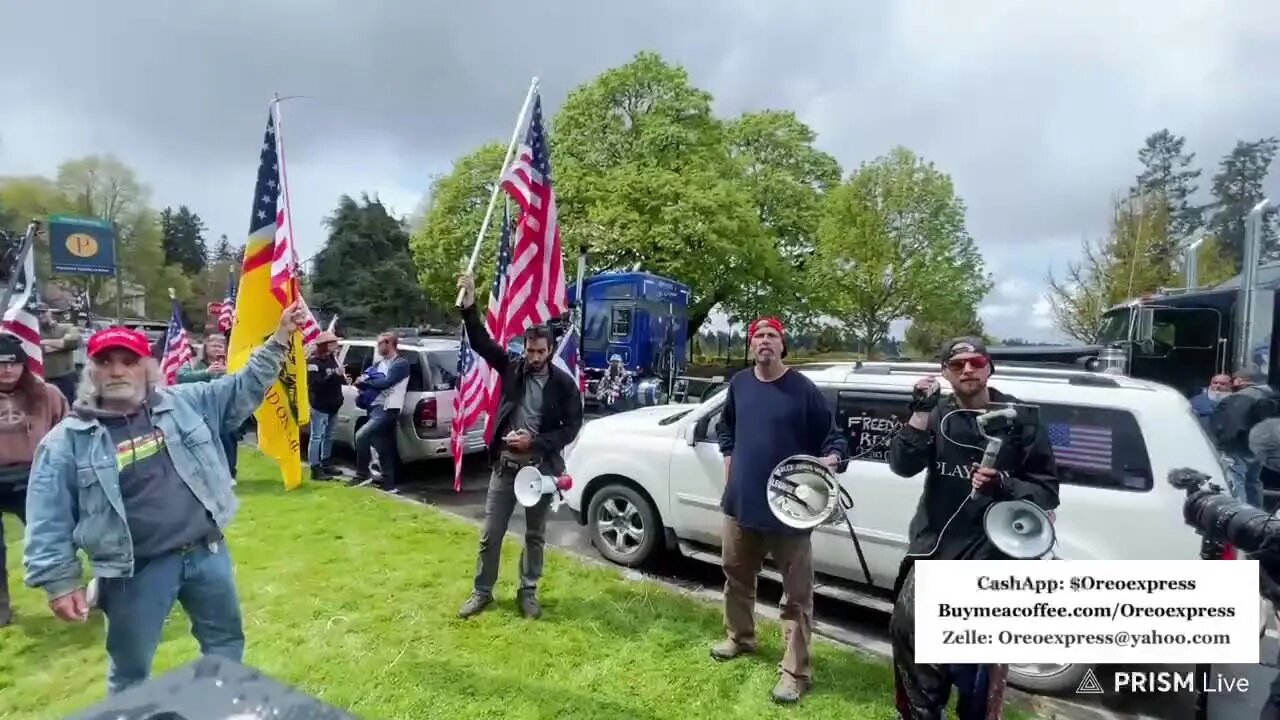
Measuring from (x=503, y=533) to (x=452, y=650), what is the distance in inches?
29.3

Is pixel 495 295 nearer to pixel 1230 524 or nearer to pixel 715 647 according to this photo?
pixel 715 647

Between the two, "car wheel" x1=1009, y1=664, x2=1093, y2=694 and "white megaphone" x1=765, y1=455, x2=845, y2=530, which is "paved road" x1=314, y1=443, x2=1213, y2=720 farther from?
"white megaphone" x1=765, y1=455, x2=845, y2=530

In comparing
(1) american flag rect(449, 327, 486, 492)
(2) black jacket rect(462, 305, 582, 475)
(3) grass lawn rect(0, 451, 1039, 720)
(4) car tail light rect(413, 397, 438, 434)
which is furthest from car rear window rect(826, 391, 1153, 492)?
(4) car tail light rect(413, 397, 438, 434)

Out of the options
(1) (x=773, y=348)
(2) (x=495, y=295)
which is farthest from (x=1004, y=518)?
(2) (x=495, y=295)

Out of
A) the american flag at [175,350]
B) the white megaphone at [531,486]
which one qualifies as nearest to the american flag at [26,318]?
the american flag at [175,350]

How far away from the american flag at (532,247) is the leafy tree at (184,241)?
68.9 metres

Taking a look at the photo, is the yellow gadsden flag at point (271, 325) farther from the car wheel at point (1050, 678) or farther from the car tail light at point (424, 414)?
the car wheel at point (1050, 678)

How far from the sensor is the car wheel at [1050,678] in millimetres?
3898

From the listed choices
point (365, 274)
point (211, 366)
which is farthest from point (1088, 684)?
point (365, 274)

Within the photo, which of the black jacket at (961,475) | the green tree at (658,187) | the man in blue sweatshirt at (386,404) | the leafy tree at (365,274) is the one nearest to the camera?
the black jacket at (961,475)

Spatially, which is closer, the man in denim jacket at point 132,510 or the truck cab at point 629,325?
the man in denim jacket at point 132,510

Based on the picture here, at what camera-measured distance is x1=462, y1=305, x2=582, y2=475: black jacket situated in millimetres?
4496

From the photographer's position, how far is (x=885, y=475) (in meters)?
4.57

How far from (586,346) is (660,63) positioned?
43.0 feet
